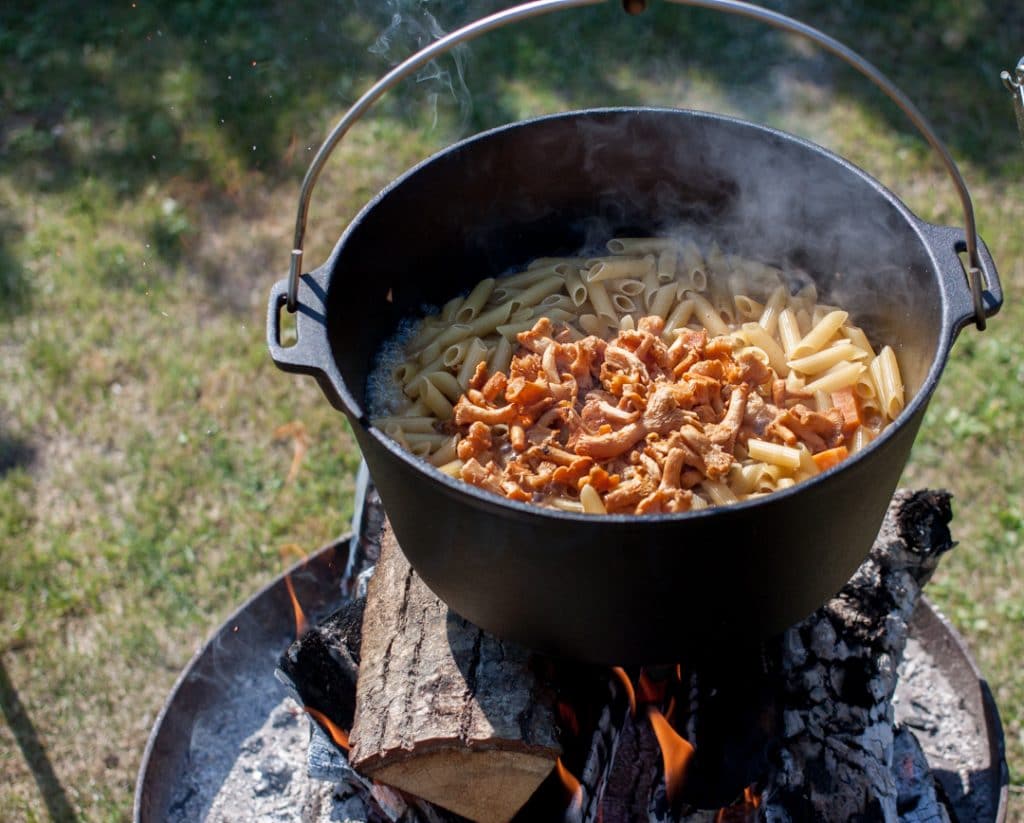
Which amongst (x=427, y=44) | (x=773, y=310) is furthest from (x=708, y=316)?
(x=427, y=44)

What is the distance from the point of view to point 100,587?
4012 millimetres

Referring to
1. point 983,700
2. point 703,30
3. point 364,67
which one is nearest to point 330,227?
point 364,67

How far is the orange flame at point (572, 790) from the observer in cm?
256

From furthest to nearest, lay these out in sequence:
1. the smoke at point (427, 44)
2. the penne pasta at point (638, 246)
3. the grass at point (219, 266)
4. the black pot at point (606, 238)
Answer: the smoke at point (427, 44), the grass at point (219, 266), the penne pasta at point (638, 246), the black pot at point (606, 238)

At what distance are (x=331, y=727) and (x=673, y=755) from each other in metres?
0.90

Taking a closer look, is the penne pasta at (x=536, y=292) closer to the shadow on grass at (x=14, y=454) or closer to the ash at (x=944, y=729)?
the ash at (x=944, y=729)

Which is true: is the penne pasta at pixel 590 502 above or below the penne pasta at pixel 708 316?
below

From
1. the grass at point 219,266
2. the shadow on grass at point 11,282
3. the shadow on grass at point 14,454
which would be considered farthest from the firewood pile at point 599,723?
the shadow on grass at point 11,282

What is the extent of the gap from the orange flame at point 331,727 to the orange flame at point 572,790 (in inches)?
22.9

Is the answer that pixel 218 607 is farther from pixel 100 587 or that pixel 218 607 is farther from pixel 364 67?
pixel 364 67

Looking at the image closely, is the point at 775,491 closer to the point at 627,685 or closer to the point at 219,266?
the point at 627,685

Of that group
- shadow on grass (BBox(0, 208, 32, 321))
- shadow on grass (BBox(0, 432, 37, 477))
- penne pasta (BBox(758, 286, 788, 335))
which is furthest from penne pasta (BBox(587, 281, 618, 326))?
shadow on grass (BBox(0, 208, 32, 321))

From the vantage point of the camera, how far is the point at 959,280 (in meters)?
2.22

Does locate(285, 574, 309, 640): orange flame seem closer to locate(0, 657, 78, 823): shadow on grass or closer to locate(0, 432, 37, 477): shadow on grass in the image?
locate(0, 657, 78, 823): shadow on grass
